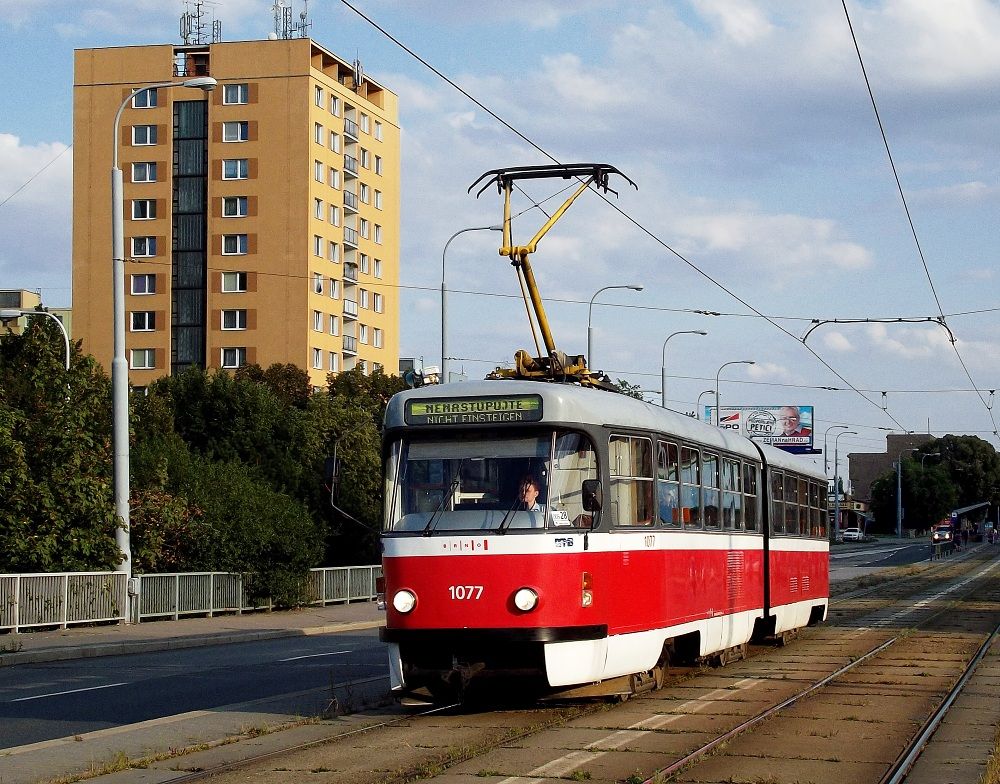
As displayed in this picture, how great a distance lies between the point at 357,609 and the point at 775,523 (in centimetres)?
1873

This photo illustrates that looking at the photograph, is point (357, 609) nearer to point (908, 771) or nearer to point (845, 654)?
point (845, 654)

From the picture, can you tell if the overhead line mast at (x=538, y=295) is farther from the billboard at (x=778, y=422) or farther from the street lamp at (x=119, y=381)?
the billboard at (x=778, y=422)

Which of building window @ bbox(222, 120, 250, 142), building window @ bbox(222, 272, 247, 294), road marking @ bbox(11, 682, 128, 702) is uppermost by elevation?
building window @ bbox(222, 120, 250, 142)

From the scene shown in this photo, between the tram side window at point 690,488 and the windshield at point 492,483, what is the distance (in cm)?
270

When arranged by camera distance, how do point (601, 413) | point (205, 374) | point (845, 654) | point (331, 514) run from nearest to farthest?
point (601, 413)
point (845, 654)
point (331, 514)
point (205, 374)

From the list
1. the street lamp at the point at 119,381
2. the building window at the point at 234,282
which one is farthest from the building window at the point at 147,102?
the street lamp at the point at 119,381

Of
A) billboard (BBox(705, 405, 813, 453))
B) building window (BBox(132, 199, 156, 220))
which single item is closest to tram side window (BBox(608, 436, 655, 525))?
building window (BBox(132, 199, 156, 220))

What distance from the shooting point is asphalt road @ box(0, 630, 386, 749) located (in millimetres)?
14234

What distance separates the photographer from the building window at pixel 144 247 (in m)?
79.0

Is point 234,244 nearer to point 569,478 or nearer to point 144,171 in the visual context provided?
point 144,171

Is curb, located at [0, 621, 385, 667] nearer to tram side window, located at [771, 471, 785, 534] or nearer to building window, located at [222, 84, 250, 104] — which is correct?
tram side window, located at [771, 471, 785, 534]

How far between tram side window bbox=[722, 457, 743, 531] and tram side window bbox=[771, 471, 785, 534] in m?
2.17

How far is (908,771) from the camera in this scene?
10195 mm

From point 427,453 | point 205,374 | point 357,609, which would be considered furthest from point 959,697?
point 205,374
